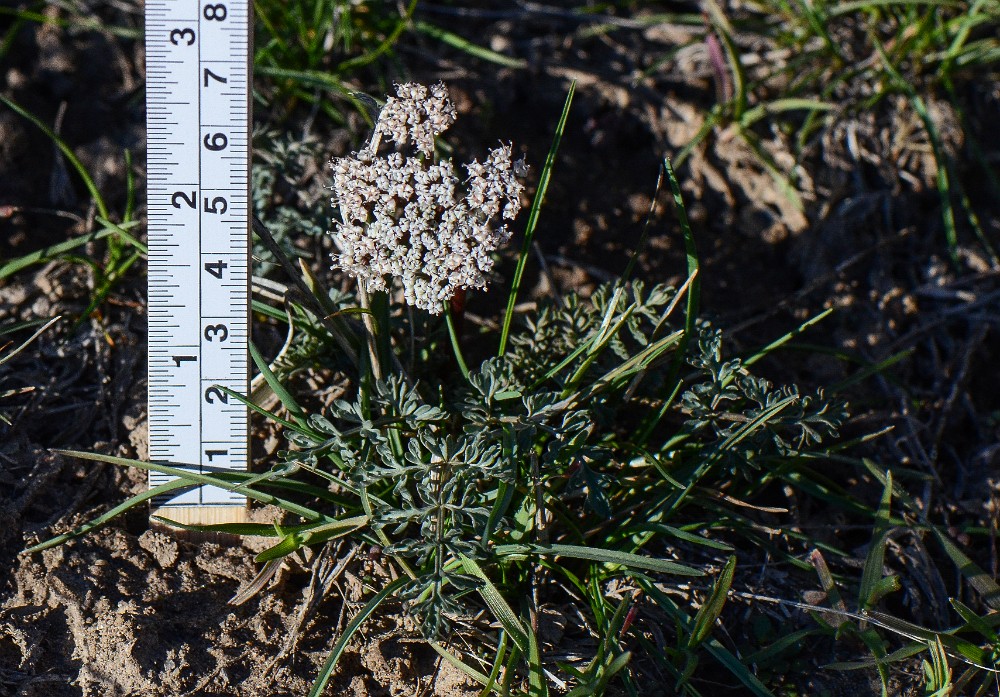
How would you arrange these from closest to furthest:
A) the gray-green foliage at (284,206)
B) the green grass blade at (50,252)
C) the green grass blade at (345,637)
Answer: the green grass blade at (345,637) → the green grass blade at (50,252) → the gray-green foliage at (284,206)

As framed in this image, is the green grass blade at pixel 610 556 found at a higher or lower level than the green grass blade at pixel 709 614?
higher

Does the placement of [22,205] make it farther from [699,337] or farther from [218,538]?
[699,337]

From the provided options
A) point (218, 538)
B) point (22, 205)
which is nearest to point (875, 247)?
point (218, 538)

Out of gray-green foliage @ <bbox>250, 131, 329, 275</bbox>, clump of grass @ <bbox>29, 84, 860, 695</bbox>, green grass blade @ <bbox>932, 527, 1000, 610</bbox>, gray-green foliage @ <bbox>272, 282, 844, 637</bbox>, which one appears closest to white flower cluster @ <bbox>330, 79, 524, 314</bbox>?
clump of grass @ <bbox>29, 84, 860, 695</bbox>

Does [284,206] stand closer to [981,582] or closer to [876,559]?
[876,559]

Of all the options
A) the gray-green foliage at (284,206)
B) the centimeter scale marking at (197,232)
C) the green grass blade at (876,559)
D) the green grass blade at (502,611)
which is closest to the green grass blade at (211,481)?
the centimeter scale marking at (197,232)

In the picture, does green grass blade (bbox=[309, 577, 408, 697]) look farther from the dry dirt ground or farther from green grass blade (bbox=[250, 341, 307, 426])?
green grass blade (bbox=[250, 341, 307, 426])

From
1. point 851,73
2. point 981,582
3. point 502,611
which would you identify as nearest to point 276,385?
point 502,611

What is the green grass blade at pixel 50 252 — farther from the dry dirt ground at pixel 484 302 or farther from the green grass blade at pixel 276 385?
the green grass blade at pixel 276 385
